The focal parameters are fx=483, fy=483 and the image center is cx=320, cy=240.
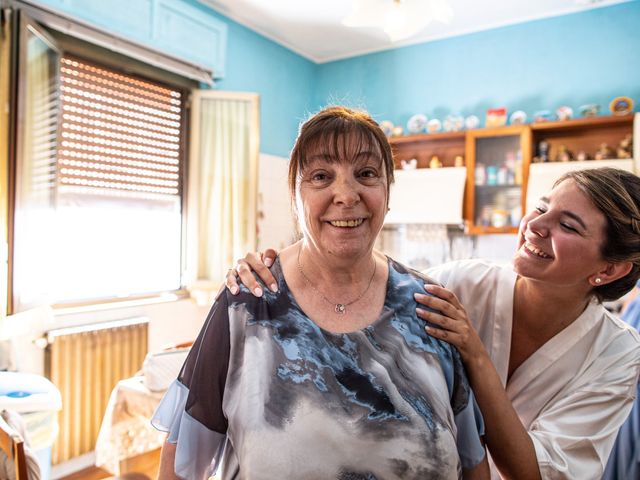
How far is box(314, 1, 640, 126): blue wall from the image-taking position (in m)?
3.65

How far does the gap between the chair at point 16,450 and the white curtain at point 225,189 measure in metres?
2.33

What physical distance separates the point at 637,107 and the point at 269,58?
3030mm

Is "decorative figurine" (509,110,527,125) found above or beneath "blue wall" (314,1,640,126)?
beneath

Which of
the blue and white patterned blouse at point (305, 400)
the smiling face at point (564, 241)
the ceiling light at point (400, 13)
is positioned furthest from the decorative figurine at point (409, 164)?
the blue and white patterned blouse at point (305, 400)

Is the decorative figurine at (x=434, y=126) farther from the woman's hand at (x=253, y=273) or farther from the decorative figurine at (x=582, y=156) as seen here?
the woman's hand at (x=253, y=273)

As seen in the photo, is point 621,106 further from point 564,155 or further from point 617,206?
point 617,206

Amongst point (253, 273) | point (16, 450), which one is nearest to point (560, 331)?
point (253, 273)

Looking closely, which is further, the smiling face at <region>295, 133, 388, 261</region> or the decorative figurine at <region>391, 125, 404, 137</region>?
the decorative figurine at <region>391, 125, 404, 137</region>

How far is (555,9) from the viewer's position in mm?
3787

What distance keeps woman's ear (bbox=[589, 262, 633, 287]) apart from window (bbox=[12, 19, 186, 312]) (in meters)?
2.48

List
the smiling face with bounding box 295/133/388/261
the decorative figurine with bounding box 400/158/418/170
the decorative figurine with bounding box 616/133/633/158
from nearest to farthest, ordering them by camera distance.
→ the smiling face with bounding box 295/133/388/261 → the decorative figurine with bounding box 616/133/633/158 → the decorative figurine with bounding box 400/158/418/170

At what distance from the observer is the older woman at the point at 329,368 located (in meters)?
0.90

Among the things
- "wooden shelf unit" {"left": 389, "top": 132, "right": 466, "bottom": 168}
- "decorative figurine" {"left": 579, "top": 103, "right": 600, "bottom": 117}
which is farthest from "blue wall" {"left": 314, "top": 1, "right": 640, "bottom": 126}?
"wooden shelf unit" {"left": 389, "top": 132, "right": 466, "bottom": 168}

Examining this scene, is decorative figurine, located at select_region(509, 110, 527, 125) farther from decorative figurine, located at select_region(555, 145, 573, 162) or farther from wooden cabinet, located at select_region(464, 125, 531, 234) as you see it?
decorative figurine, located at select_region(555, 145, 573, 162)
